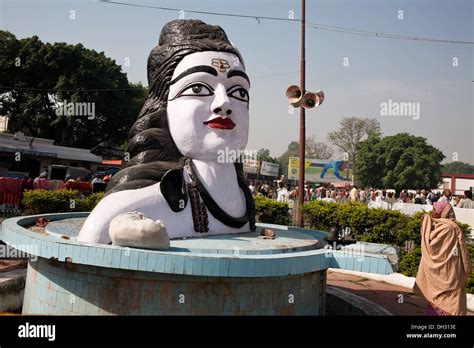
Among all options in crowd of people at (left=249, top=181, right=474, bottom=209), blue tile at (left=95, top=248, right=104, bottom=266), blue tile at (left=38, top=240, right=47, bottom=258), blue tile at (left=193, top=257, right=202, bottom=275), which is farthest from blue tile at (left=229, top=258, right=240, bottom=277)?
crowd of people at (left=249, top=181, right=474, bottom=209)

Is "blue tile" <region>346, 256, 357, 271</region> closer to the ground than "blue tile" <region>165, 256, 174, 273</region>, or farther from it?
closer to the ground

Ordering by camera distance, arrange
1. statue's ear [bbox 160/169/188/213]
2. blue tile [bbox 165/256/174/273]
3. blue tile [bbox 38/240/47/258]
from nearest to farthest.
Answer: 1. blue tile [bbox 165/256/174/273]
2. blue tile [bbox 38/240/47/258]
3. statue's ear [bbox 160/169/188/213]

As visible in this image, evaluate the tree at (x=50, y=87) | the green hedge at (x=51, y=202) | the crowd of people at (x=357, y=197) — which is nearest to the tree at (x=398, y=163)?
the crowd of people at (x=357, y=197)

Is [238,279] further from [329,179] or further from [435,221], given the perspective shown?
[329,179]

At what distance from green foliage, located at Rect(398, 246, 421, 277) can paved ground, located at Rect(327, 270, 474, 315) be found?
38cm

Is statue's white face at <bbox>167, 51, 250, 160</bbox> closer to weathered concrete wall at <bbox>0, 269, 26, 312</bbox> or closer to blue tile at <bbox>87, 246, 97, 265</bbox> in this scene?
blue tile at <bbox>87, 246, 97, 265</bbox>

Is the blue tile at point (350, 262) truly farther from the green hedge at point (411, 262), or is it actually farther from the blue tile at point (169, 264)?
the green hedge at point (411, 262)

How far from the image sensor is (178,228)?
5719 mm

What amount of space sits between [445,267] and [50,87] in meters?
27.4

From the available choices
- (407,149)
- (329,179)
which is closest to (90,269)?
(329,179)

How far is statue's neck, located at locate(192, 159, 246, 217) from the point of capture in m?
6.15

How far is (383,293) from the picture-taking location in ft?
27.0

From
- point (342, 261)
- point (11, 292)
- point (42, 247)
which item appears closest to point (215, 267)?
point (342, 261)

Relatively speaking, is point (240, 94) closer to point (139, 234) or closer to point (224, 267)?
point (139, 234)
